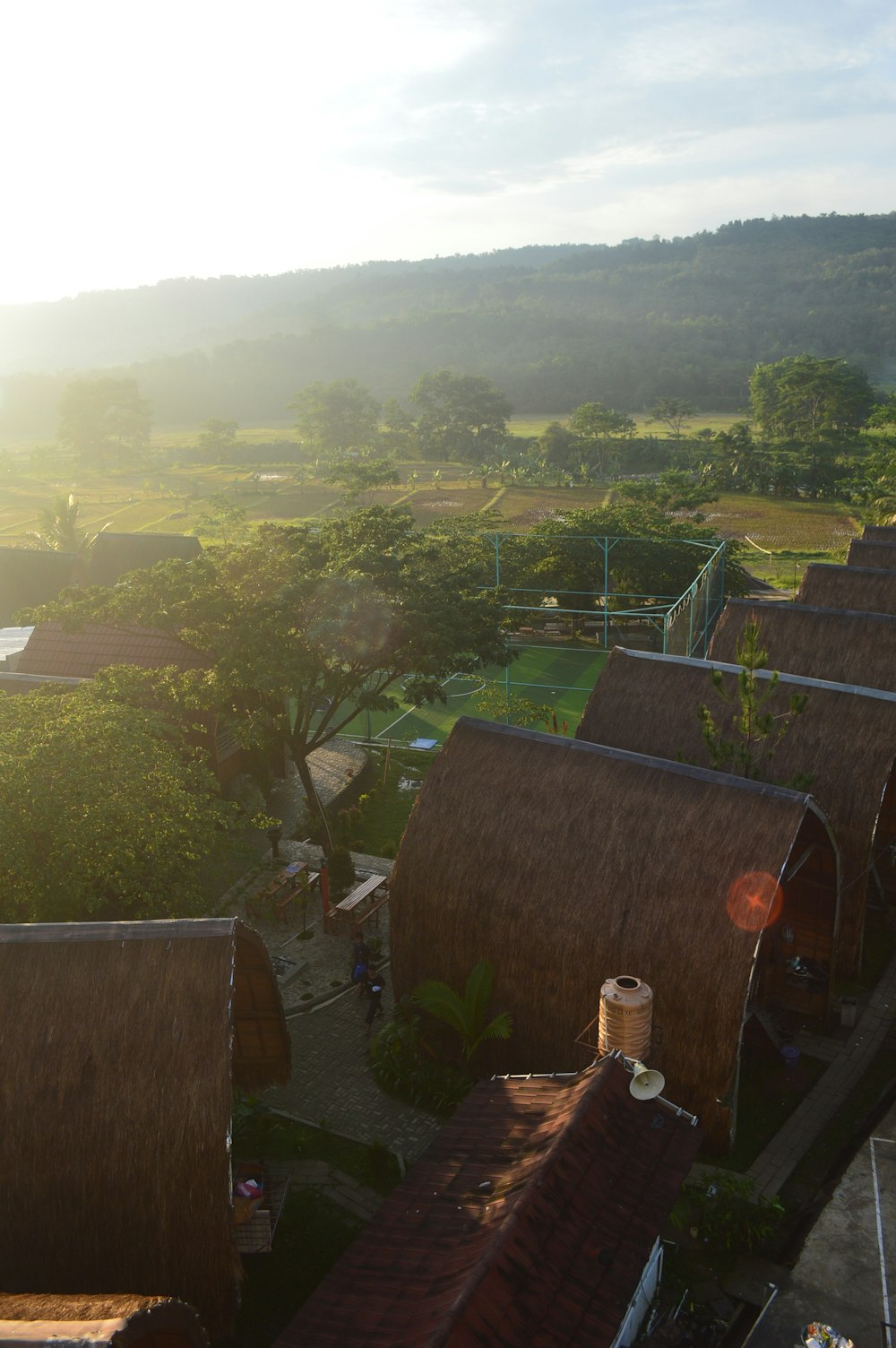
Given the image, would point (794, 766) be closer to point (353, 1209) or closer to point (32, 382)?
point (353, 1209)

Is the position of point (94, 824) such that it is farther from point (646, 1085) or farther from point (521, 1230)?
point (646, 1085)

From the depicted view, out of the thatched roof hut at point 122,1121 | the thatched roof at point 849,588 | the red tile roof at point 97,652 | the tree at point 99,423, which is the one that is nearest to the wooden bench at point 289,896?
the red tile roof at point 97,652

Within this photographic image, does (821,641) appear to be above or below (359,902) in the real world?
above

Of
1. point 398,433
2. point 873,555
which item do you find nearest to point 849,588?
point 873,555

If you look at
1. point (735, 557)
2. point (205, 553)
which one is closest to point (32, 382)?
point (735, 557)

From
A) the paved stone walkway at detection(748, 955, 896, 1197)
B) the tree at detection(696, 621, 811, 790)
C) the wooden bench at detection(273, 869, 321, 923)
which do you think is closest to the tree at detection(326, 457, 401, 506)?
the wooden bench at detection(273, 869, 321, 923)
